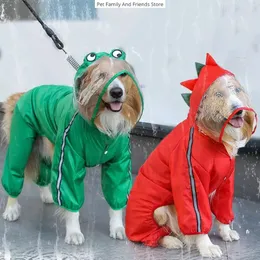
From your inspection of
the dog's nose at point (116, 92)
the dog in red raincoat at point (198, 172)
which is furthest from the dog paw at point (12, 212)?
the dog's nose at point (116, 92)

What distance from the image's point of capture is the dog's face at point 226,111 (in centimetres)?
345

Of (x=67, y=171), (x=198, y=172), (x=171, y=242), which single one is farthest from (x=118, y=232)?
(x=198, y=172)

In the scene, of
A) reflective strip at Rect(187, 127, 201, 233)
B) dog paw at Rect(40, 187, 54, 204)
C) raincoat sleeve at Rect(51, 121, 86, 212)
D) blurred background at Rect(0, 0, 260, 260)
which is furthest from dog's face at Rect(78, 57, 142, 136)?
dog paw at Rect(40, 187, 54, 204)

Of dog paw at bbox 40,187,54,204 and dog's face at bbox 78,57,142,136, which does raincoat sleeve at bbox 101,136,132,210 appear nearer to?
dog's face at bbox 78,57,142,136

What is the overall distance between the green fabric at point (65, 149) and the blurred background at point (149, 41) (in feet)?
4.76

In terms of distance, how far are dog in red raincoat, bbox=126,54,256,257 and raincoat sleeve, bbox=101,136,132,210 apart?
0.18m

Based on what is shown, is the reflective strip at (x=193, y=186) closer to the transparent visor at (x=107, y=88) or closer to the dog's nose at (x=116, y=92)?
the transparent visor at (x=107, y=88)

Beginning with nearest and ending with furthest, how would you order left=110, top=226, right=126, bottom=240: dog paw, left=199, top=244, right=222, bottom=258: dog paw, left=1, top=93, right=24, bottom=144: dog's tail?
left=199, top=244, right=222, bottom=258: dog paw < left=110, top=226, right=126, bottom=240: dog paw < left=1, top=93, right=24, bottom=144: dog's tail

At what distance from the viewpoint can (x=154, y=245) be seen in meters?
3.98

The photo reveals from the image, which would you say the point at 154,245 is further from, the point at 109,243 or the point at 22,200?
the point at 22,200

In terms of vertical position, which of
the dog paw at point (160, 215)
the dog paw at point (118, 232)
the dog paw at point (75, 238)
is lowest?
the dog paw at point (118, 232)

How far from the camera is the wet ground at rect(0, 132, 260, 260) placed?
152 inches

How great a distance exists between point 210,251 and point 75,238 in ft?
3.07

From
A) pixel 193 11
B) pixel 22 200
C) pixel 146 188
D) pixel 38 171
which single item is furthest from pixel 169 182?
pixel 193 11
